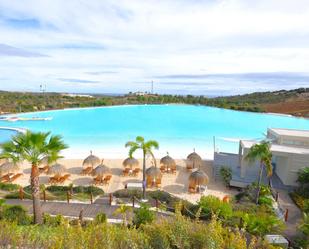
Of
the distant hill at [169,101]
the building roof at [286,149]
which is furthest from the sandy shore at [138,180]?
the distant hill at [169,101]

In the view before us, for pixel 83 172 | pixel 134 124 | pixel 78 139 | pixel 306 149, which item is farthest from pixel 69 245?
pixel 134 124

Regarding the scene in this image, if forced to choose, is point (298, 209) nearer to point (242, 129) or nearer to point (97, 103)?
point (242, 129)

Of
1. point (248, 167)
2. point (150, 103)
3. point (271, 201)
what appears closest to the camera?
point (271, 201)

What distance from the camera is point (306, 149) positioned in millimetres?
16578

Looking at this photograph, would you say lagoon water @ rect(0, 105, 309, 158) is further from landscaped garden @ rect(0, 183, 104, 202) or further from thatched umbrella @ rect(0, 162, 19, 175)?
landscaped garden @ rect(0, 183, 104, 202)

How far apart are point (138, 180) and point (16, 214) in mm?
8530

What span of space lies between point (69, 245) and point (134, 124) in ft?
121

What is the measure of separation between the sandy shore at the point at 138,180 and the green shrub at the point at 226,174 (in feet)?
1.14

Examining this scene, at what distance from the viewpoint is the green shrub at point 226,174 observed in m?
16.5

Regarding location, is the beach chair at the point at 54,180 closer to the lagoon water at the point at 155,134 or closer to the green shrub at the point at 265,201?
the lagoon water at the point at 155,134

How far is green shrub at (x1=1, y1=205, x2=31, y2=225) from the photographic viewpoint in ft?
32.6

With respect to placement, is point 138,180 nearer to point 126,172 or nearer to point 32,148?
point 126,172

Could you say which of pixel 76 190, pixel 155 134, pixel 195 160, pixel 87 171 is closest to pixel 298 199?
pixel 195 160

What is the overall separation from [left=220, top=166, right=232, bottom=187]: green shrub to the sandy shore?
0.35 m
